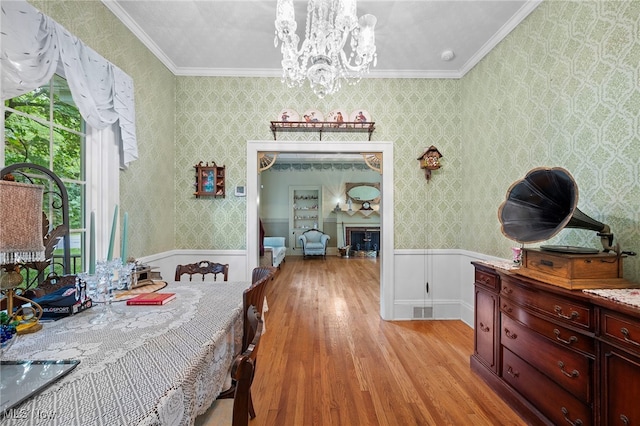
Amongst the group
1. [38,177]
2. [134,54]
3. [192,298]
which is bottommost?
[192,298]

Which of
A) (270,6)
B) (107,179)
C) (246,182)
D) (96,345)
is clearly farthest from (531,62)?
(107,179)

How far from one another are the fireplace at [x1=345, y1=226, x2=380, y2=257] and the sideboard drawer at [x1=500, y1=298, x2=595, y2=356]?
22.7 feet

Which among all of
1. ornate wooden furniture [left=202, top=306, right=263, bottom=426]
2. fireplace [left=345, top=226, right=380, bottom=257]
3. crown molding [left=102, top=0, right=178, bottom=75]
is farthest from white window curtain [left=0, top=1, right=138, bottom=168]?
fireplace [left=345, top=226, right=380, bottom=257]

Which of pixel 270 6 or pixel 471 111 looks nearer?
pixel 270 6

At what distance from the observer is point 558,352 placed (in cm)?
152

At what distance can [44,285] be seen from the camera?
1365 mm

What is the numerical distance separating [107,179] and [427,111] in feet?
11.2

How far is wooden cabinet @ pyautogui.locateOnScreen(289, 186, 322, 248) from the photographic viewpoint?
29.1ft

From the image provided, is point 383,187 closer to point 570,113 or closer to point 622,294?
point 570,113

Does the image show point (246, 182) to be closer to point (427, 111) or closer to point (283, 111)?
point (283, 111)

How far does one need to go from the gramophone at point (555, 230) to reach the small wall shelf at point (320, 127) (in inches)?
73.4

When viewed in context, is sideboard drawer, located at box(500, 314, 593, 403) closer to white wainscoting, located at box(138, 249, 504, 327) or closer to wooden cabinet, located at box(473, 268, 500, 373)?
wooden cabinet, located at box(473, 268, 500, 373)

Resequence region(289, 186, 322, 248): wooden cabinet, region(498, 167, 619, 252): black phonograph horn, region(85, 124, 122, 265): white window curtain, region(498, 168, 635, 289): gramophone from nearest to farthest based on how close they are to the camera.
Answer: region(498, 168, 635, 289): gramophone < region(498, 167, 619, 252): black phonograph horn < region(85, 124, 122, 265): white window curtain < region(289, 186, 322, 248): wooden cabinet

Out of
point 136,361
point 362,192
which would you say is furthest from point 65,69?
point 362,192
